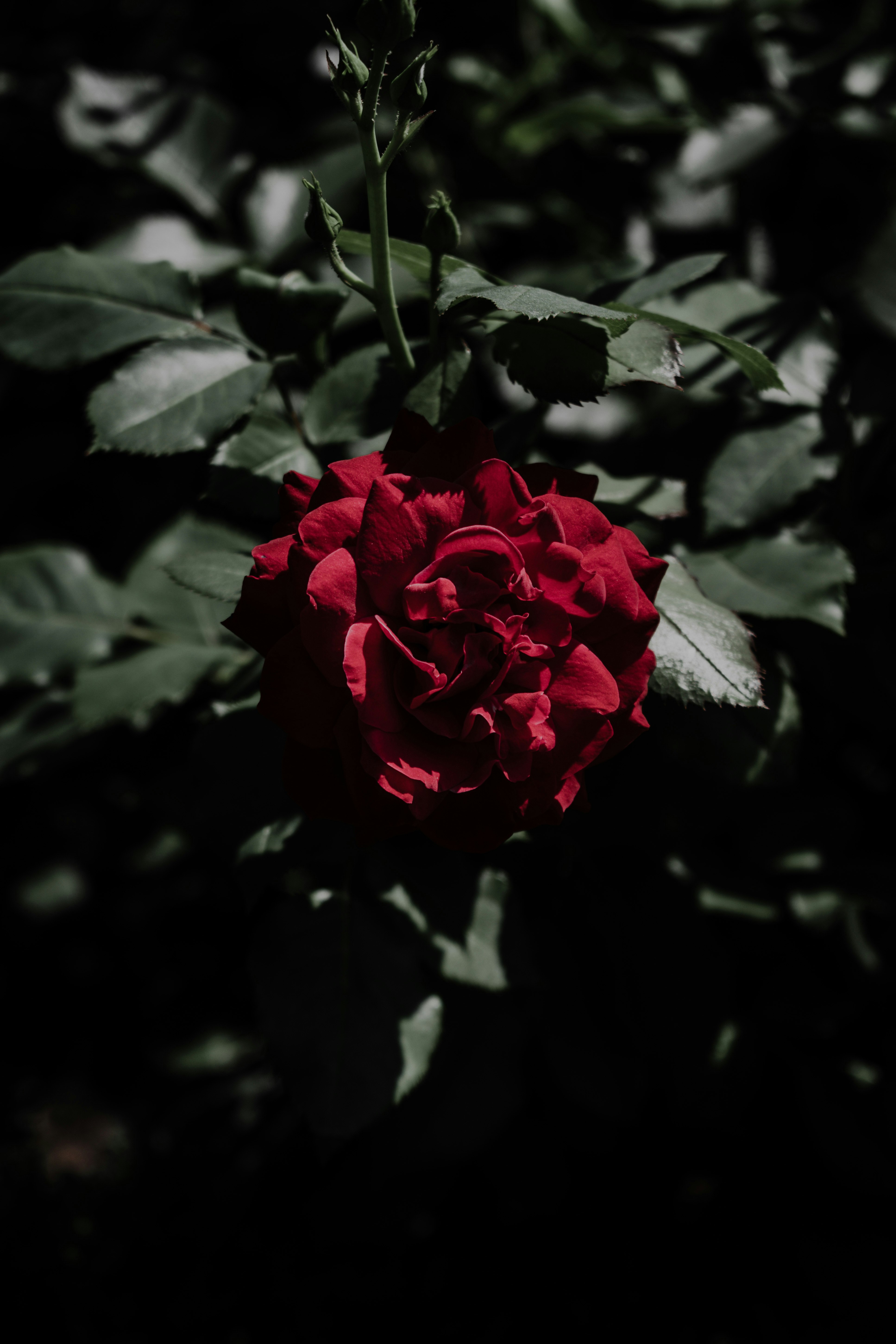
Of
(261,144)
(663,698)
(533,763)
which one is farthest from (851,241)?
A: (533,763)

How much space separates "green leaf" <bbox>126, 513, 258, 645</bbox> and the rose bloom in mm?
606

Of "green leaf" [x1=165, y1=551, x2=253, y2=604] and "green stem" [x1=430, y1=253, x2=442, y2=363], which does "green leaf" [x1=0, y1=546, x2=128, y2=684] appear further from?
"green stem" [x1=430, y1=253, x2=442, y2=363]

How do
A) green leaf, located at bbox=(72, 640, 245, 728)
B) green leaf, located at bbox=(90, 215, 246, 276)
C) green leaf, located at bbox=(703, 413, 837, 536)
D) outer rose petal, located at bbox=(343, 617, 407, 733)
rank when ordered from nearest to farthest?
1. outer rose petal, located at bbox=(343, 617, 407, 733)
2. green leaf, located at bbox=(703, 413, 837, 536)
3. green leaf, located at bbox=(72, 640, 245, 728)
4. green leaf, located at bbox=(90, 215, 246, 276)

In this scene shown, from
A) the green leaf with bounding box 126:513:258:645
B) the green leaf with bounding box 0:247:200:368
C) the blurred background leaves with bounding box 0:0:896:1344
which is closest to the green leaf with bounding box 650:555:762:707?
the blurred background leaves with bounding box 0:0:896:1344

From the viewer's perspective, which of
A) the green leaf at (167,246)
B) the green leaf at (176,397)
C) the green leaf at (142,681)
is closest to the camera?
the green leaf at (176,397)

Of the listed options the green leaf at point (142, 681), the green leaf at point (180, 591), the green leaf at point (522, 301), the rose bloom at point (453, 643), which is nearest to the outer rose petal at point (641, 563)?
the rose bloom at point (453, 643)

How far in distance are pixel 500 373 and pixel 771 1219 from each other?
4.22 ft

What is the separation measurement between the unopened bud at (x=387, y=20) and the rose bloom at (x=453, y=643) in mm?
238

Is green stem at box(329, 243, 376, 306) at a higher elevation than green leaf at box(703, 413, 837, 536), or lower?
higher

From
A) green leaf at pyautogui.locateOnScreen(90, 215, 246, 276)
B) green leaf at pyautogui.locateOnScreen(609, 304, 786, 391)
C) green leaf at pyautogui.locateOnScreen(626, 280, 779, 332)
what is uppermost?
green leaf at pyautogui.locateOnScreen(609, 304, 786, 391)

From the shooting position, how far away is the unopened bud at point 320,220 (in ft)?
1.73

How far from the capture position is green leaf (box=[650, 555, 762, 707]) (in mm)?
596

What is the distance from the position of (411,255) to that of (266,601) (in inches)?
11.3

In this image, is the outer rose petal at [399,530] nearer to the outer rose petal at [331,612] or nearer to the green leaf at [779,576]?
the outer rose petal at [331,612]
